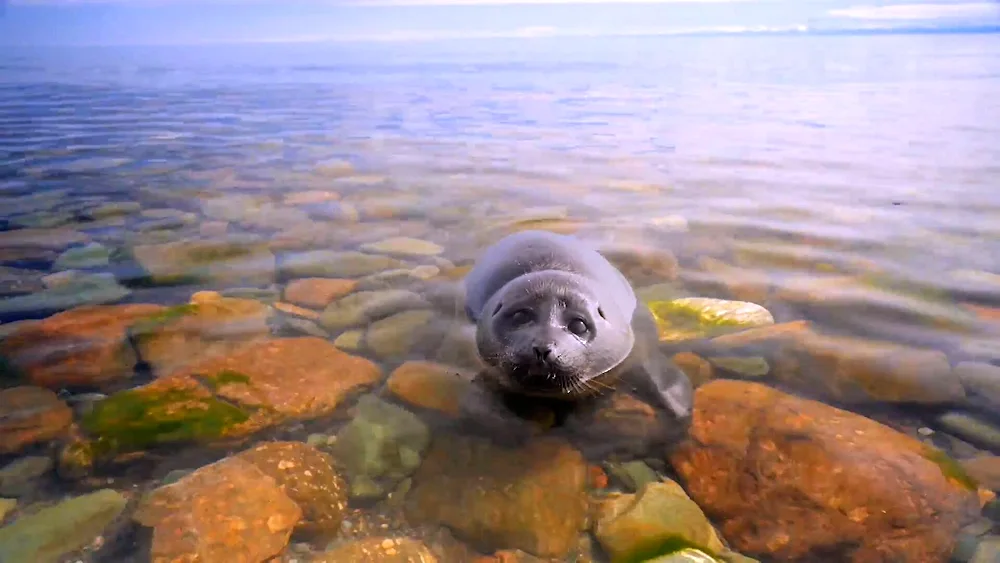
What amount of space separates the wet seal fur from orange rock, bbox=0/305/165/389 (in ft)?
7.04

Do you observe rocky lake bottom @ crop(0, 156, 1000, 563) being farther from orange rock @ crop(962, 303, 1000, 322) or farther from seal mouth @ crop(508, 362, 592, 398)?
seal mouth @ crop(508, 362, 592, 398)

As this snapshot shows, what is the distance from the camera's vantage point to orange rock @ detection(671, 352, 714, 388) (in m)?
4.23

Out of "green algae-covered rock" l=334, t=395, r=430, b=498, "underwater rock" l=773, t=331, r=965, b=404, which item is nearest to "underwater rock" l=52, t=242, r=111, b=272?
"green algae-covered rock" l=334, t=395, r=430, b=498

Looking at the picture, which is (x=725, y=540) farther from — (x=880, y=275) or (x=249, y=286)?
(x=249, y=286)

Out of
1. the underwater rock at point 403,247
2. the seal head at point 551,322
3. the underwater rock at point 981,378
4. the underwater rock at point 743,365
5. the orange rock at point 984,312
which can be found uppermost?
the seal head at point 551,322

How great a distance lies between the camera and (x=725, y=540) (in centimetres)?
304

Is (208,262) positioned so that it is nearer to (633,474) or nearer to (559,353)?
(559,353)

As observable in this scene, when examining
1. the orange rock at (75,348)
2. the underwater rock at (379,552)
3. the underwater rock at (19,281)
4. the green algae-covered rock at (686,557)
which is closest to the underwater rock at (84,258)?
the underwater rock at (19,281)

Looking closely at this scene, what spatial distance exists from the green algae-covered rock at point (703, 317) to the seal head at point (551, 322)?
1.14 feet

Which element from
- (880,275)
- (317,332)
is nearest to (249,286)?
(317,332)

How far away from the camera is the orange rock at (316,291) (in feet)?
17.4

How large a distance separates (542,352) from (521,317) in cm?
42

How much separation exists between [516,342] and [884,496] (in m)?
1.81

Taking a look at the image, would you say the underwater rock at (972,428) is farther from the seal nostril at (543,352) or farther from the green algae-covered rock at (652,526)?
the seal nostril at (543,352)
